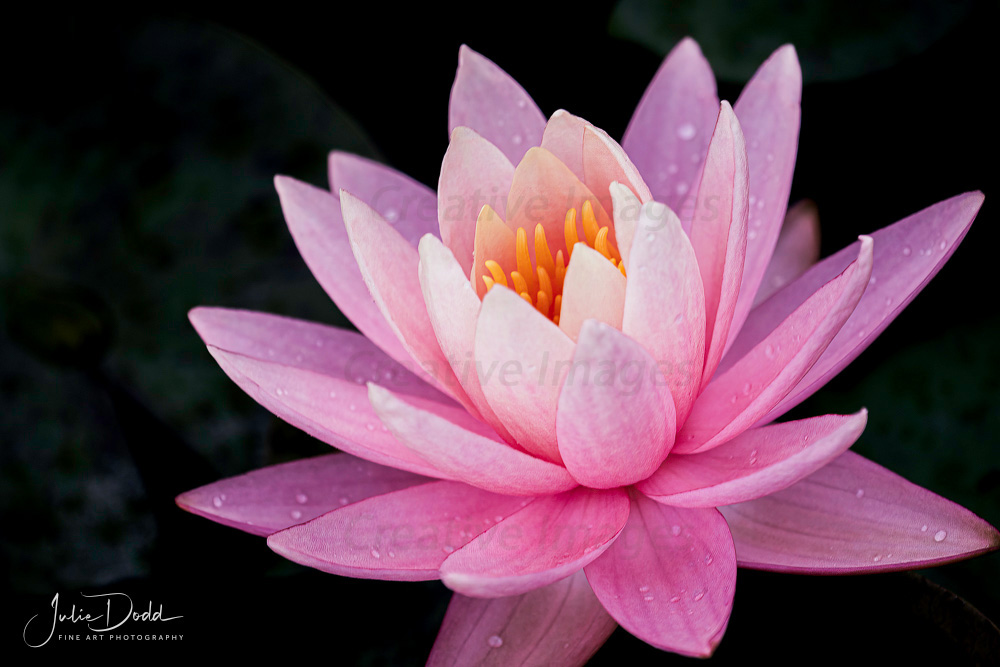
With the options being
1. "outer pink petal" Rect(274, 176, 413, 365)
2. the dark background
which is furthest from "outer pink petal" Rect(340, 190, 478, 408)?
the dark background

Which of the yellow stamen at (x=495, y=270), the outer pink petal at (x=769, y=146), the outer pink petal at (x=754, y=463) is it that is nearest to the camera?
the outer pink petal at (x=754, y=463)

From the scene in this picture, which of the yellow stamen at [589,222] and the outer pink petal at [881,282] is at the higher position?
the yellow stamen at [589,222]

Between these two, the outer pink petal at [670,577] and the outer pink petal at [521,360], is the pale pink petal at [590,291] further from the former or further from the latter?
the outer pink petal at [670,577]

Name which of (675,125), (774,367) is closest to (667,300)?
(774,367)

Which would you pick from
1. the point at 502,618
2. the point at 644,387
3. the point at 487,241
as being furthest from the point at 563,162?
the point at 502,618

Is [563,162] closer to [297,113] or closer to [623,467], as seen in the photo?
[623,467]
